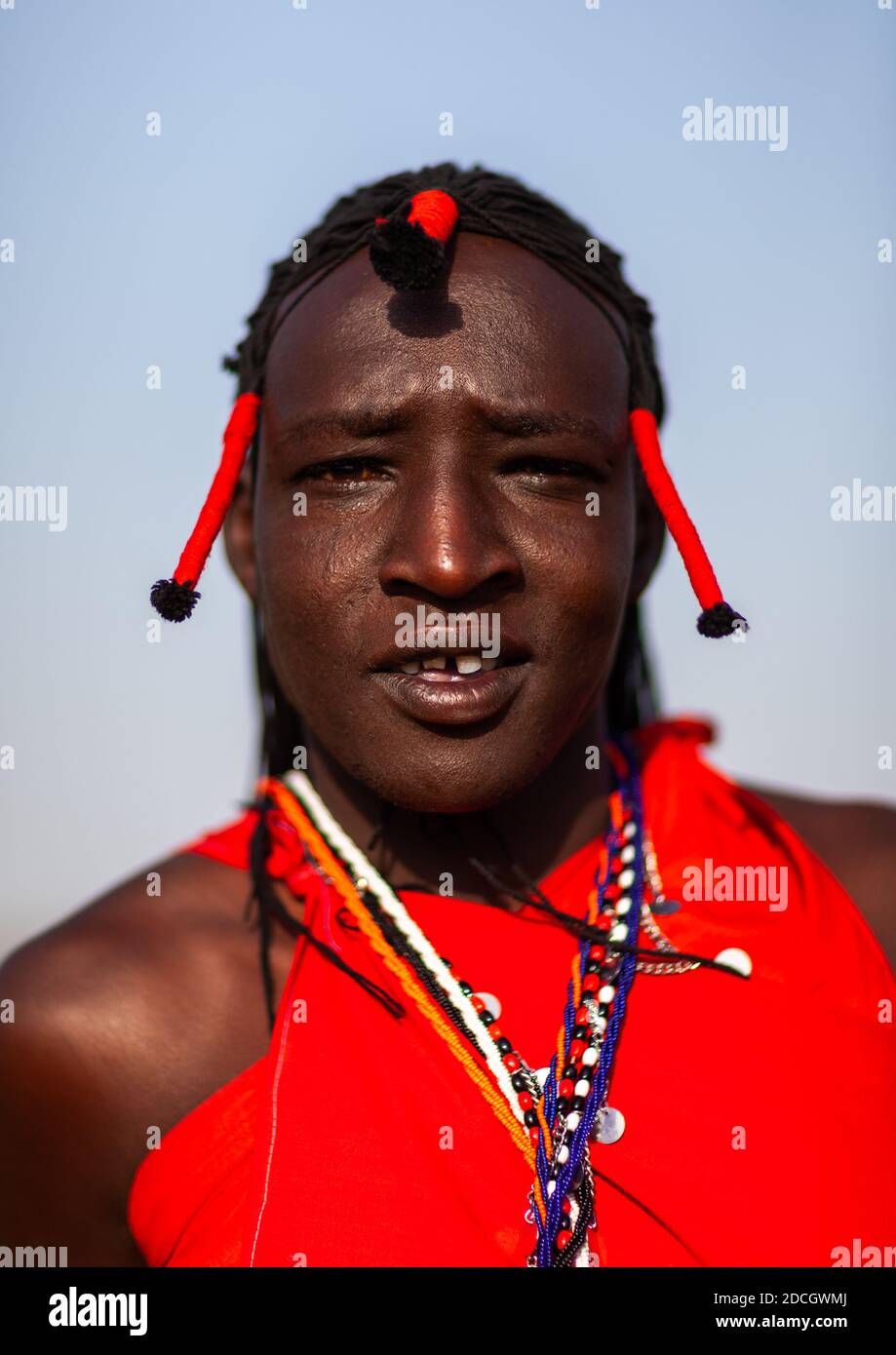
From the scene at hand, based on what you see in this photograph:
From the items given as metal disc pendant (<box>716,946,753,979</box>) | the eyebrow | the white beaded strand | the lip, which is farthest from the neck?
the eyebrow

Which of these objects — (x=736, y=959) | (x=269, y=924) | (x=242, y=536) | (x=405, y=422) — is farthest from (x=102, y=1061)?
(x=405, y=422)

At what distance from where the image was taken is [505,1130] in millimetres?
2166

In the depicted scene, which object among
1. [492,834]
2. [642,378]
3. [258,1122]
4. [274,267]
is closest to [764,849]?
[492,834]

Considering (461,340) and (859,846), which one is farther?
(859,846)

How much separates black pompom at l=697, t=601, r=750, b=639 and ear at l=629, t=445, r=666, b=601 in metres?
0.39

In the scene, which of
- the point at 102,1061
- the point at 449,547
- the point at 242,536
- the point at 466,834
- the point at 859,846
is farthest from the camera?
the point at 859,846

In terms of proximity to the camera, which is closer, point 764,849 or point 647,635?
point 764,849

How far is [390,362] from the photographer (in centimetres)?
229

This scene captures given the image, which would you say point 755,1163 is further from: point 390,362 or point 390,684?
point 390,362

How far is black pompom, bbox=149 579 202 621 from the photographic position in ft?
7.67

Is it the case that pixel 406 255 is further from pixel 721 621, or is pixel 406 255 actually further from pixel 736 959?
pixel 736 959

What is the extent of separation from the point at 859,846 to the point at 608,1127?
109 centimetres

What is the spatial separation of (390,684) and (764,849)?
3.16 feet

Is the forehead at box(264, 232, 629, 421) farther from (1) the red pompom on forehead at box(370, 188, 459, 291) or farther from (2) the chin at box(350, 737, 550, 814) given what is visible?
(2) the chin at box(350, 737, 550, 814)
